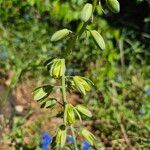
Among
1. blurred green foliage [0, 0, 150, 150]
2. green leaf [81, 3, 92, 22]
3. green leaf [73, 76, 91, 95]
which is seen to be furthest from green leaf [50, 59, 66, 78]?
→ blurred green foliage [0, 0, 150, 150]

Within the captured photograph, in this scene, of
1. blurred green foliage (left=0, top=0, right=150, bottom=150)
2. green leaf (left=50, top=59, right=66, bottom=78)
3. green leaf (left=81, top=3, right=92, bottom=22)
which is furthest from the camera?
blurred green foliage (left=0, top=0, right=150, bottom=150)

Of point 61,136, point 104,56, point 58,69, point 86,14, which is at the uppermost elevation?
point 86,14

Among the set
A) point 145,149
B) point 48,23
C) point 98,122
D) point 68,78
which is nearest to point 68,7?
point 48,23

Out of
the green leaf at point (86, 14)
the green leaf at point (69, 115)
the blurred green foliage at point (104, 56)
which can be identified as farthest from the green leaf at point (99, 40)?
the blurred green foliage at point (104, 56)

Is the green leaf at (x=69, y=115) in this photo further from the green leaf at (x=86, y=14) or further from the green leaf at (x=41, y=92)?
the green leaf at (x=86, y=14)

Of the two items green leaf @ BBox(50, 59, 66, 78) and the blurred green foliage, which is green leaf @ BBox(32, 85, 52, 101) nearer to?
green leaf @ BBox(50, 59, 66, 78)

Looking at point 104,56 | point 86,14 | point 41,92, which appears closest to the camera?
point 86,14

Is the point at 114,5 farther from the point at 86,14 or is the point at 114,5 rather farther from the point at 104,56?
the point at 104,56

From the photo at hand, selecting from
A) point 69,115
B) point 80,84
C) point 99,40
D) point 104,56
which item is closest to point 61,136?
point 69,115

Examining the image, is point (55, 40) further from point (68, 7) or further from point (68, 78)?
point (68, 7)
